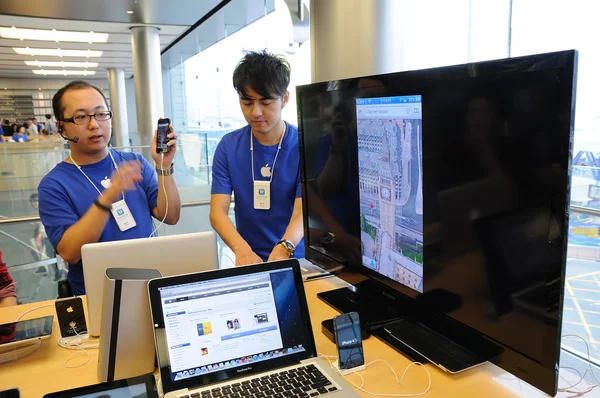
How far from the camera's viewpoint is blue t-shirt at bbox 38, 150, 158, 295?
1959 mm

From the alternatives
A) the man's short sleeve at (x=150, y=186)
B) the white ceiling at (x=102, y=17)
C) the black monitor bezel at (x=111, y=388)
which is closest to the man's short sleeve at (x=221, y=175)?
the man's short sleeve at (x=150, y=186)

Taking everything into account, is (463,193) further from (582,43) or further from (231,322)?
(582,43)

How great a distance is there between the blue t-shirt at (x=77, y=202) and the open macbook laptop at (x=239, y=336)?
43.1 inches

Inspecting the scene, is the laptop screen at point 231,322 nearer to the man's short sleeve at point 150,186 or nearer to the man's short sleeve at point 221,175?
the man's short sleeve at point 221,175

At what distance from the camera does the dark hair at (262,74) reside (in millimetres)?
1957

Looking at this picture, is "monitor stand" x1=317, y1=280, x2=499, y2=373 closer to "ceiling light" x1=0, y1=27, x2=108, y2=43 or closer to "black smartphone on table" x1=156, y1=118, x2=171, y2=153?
"black smartphone on table" x1=156, y1=118, x2=171, y2=153

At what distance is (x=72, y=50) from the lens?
11.3m

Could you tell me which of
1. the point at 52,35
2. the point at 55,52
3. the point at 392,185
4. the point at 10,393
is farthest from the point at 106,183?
the point at 55,52

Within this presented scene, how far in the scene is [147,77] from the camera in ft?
29.7

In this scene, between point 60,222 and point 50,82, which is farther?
point 50,82

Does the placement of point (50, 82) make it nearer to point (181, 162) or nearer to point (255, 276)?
point (181, 162)

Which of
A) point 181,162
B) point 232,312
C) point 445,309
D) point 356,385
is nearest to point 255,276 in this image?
point 232,312

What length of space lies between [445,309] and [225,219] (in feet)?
3.87

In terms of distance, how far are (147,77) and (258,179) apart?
782 cm
